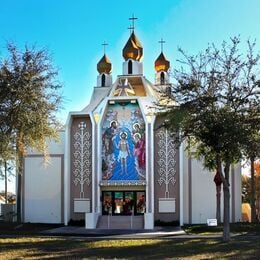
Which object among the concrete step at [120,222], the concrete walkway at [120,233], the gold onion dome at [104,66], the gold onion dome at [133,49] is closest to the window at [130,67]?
the gold onion dome at [133,49]

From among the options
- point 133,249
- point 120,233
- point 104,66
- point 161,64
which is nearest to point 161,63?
point 161,64

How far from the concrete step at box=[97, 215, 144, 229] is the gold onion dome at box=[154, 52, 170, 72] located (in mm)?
18141

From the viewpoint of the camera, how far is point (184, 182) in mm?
44438

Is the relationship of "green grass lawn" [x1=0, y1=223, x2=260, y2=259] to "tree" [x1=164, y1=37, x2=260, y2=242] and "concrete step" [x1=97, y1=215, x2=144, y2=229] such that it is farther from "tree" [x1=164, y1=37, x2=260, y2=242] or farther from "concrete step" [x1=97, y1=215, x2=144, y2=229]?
"concrete step" [x1=97, y1=215, x2=144, y2=229]

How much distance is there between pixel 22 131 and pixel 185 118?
722 centimetres

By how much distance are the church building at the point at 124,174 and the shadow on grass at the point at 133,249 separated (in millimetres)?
18606

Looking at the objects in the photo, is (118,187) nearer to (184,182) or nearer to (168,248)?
(184,182)

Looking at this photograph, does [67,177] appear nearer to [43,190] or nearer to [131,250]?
[43,190]

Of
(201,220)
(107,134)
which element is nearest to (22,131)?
(107,134)

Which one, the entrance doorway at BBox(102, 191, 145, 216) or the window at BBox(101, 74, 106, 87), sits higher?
the window at BBox(101, 74, 106, 87)

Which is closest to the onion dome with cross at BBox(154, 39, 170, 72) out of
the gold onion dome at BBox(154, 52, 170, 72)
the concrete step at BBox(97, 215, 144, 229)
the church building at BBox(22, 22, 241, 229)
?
the gold onion dome at BBox(154, 52, 170, 72)

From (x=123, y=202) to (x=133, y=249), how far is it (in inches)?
931

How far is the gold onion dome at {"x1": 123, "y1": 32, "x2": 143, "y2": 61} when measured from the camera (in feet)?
174

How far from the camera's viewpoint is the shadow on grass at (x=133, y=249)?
19016mm
